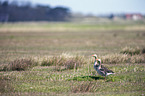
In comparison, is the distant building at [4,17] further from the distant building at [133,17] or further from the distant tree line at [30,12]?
the distant building at [133,17]

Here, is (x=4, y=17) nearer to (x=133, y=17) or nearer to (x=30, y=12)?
(x=30, y=12)

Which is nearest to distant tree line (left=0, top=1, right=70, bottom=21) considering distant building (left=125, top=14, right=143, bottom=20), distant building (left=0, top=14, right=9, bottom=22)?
distant building (left=0, top=14, right=9, bottom=22)

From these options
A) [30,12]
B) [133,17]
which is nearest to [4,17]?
[30,12]

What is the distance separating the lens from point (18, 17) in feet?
454

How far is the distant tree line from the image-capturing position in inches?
5381

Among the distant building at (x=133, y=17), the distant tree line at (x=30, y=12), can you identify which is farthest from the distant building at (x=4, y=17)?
the distant building at (x=133, y=17)

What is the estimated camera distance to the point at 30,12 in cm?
14550

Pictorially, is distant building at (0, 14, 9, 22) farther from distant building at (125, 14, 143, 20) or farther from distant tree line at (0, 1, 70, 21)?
distant building at (125, 14, 143, 20)

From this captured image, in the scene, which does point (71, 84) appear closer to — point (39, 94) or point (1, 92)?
point (39, 94)

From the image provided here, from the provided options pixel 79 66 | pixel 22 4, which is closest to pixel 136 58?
pixel 79 66

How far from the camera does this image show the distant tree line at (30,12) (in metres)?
137

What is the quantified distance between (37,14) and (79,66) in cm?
13367

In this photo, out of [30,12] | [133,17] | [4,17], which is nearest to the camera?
[4,17]

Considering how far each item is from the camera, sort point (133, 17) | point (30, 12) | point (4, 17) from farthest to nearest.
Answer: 1. point (133, 17)
2. point (30, 12)
3. point (4, 17)
